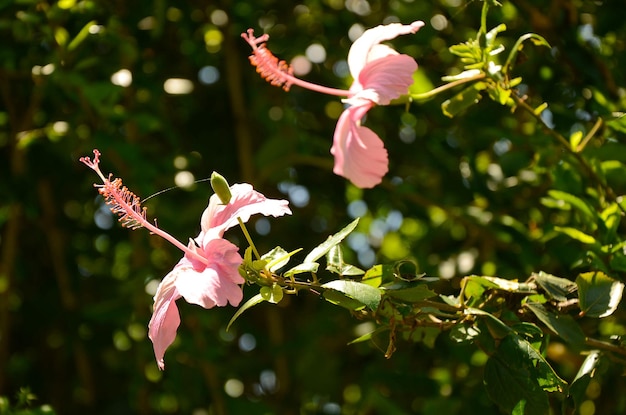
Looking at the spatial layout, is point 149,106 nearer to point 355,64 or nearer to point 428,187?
point 428,187

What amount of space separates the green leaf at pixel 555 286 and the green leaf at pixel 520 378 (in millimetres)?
78

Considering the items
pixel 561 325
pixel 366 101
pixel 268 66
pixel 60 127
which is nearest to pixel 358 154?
pixel 366 101

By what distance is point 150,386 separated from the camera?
189 centimetres

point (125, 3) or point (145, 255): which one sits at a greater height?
point (125, 3)

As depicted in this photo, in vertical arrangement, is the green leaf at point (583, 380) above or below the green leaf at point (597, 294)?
below

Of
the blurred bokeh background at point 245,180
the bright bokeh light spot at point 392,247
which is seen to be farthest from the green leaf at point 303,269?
the bright bokeh light spot at point 392,247

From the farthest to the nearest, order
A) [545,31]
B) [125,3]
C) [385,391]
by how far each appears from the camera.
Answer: [385,391] < [125,3] < [545,31]

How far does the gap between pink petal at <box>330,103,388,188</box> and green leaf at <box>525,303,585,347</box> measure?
0.22 meters

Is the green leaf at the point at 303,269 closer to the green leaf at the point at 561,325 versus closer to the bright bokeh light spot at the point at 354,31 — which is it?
the green leaf at the point at 561,325

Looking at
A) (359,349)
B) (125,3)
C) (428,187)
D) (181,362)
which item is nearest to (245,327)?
(181,362)

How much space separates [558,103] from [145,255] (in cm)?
87

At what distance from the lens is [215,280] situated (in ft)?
2.59

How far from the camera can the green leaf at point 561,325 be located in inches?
33.0

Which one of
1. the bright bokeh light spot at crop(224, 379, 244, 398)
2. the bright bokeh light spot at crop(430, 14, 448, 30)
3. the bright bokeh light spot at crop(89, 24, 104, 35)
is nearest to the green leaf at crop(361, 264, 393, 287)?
the bright bokeh light spot at crop(89, 24, 104, 35)
